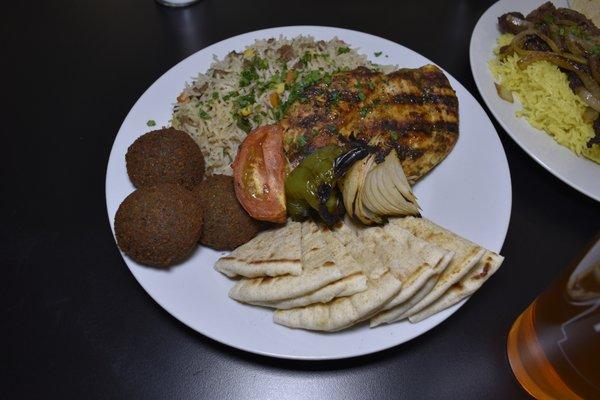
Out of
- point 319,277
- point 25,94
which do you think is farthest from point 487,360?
point 25,94

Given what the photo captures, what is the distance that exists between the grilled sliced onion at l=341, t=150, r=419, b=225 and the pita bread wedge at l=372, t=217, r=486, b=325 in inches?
7.8

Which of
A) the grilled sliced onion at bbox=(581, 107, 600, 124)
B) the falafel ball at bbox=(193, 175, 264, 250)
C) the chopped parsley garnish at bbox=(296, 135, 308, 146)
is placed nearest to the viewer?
the falafel ball at bbox=(193, 175, 264, 250)

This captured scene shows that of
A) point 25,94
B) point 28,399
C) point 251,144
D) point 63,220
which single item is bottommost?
point 28,399

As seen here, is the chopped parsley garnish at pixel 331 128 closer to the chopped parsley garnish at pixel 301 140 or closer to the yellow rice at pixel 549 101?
the chopped parsley garnish at pixel 301 140

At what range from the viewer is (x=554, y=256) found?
326 centimetres

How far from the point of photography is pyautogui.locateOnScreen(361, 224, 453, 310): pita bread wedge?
2.40m

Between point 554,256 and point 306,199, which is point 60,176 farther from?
point 554,256

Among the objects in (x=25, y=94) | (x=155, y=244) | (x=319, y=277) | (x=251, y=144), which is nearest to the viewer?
(x=319, y=277)

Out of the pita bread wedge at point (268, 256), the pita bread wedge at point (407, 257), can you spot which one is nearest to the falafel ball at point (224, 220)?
the pita bread wedge at point (268, 256)

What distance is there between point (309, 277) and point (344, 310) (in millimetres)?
231

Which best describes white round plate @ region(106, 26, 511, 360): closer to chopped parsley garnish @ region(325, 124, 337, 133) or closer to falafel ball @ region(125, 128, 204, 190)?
falafel ball @ region(125, 128, 204, 190)

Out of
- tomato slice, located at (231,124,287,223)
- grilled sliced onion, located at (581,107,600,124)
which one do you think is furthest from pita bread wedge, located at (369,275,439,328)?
grilled sliced onion, located at (581,107,600,124)

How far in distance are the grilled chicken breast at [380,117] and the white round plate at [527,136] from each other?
1.53 ft

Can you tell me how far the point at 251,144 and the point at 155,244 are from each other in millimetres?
868
